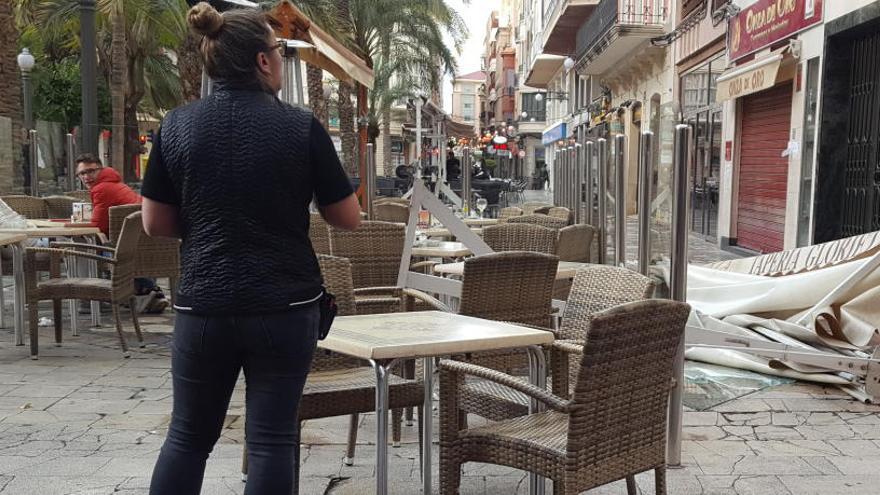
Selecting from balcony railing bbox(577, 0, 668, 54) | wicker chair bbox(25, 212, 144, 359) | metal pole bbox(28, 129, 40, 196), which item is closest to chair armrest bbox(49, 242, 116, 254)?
wicker chair bbox(25, 212, 144, 359)

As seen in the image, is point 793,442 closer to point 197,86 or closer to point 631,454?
point 631,454

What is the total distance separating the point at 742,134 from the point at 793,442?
1206cm

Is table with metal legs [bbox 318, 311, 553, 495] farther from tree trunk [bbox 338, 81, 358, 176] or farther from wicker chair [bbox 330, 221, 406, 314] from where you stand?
tree trunk [bbox 338, 81, 358, 176]

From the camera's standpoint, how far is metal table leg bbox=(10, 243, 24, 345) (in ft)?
21.2

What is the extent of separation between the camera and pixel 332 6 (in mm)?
20594

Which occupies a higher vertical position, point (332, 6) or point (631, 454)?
point (332, 6)

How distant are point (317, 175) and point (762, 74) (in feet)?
36.4

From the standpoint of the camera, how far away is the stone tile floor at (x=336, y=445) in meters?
3.72

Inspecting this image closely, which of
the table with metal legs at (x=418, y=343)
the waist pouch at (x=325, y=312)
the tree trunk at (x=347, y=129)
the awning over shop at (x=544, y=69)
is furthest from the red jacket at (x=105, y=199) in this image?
the awning over shop at (x=544, y=69)

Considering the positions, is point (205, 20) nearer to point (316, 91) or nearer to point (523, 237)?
point (523, 237)

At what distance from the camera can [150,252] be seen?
22.6 ft

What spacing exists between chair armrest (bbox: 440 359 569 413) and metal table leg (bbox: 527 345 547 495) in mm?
294

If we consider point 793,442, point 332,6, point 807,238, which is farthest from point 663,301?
point 332,6

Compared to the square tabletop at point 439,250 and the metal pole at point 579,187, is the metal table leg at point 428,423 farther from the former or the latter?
the metal pole at point 579,187
